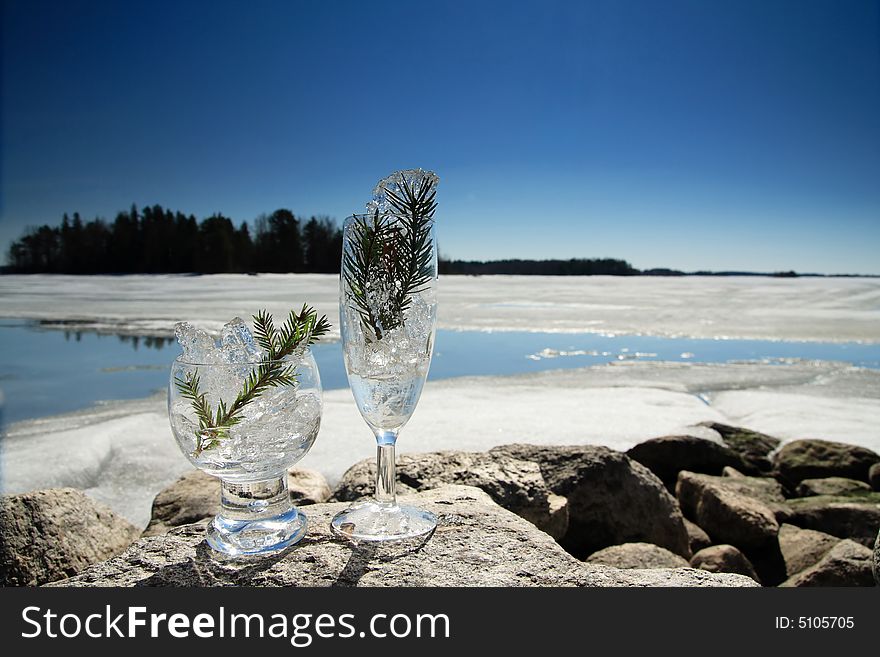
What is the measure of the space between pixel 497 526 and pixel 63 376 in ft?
21.2

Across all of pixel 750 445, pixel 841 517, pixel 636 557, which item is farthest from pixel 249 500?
pixel 750 445

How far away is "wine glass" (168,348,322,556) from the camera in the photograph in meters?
1.33

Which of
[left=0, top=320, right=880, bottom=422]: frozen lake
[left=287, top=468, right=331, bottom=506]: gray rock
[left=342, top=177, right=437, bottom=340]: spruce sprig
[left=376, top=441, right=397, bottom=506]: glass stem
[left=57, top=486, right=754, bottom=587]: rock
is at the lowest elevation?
[left=0, top=320, right=880, bottom=422]: frozen lake

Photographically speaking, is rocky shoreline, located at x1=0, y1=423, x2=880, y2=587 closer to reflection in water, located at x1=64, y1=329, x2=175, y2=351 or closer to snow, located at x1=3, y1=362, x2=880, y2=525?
snow, located at x1=3, y1=362, x2=880, y2=525

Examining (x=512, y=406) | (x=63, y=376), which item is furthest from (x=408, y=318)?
(x=63, y=376)

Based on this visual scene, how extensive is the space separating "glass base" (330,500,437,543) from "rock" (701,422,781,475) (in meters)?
3.27

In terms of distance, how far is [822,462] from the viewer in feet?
12.8

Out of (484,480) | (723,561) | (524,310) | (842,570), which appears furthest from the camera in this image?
(524,310)

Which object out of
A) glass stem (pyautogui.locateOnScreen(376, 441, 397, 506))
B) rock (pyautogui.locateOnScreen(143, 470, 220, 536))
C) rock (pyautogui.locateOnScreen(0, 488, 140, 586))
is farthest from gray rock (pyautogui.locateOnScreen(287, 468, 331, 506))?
glass stem (pyautogui.locateOnScreen(376, 441, 397, 506))

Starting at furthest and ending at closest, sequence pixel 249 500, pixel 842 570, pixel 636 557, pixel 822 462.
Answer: pixel 822 462, pixel 842 570, pixel 636 557, pixel 249 500

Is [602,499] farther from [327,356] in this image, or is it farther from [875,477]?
[327,356]

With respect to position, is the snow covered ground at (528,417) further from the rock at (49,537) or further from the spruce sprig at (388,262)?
the spruce sprig at (388,262)

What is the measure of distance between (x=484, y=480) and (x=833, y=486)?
271 cm

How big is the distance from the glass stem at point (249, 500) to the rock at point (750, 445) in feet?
11.8
